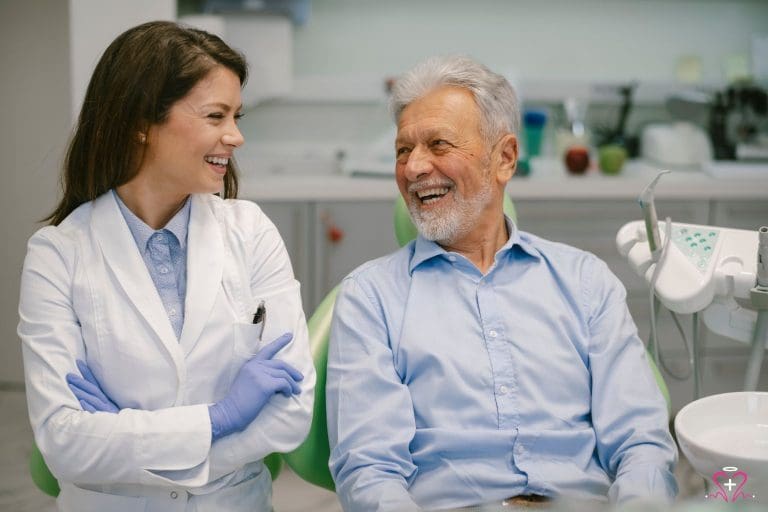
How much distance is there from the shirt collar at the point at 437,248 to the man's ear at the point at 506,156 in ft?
0.34

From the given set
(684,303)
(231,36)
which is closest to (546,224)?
(231,36)

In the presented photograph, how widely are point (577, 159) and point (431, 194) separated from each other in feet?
5.62

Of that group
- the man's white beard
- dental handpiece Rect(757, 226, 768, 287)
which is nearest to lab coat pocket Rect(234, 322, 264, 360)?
the man's white beard

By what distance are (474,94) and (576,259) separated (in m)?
0.40

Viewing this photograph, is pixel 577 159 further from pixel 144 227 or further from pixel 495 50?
pixel 144 227

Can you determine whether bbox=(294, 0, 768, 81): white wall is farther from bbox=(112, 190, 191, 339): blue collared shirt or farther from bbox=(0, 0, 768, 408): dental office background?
bbox=(112, 190, 191, 339): blue collared shirt

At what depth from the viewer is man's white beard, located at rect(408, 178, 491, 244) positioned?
6.19 feet

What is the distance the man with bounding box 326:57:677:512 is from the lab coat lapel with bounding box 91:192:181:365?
1.10 feet

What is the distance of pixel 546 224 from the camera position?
11.0 feet

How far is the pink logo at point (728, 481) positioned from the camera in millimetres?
1231

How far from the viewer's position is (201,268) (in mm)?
1651

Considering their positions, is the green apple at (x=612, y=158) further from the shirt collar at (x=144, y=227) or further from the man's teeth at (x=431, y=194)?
the shirt collar at (x=144, y=227)

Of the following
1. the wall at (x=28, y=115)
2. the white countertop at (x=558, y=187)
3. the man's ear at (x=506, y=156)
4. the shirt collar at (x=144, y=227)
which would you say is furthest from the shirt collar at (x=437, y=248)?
the wall at (x=28, y=115)

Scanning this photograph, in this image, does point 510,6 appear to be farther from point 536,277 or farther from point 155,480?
point 155,480
